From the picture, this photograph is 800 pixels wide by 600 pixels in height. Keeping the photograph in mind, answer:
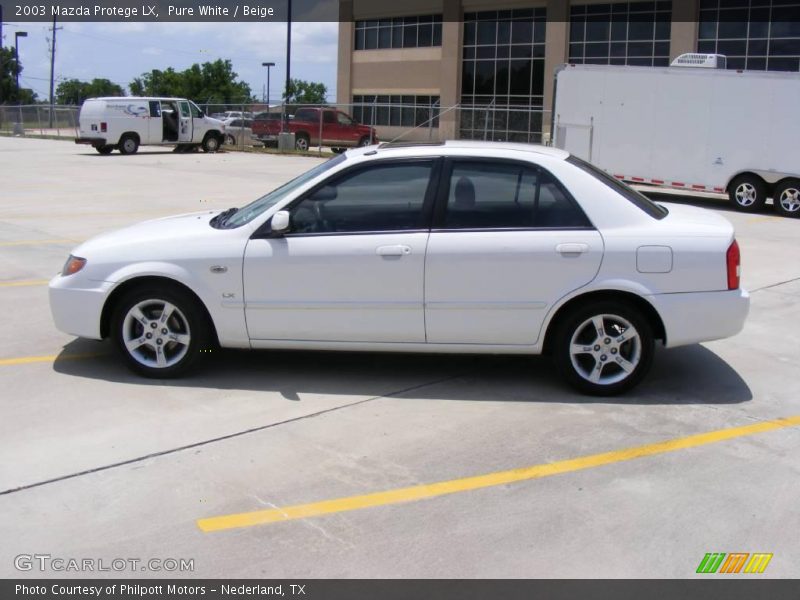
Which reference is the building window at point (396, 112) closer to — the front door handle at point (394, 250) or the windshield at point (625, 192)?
the windshield at point (625, 192)

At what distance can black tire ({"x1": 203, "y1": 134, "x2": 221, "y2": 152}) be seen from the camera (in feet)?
108

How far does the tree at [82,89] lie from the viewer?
325ft

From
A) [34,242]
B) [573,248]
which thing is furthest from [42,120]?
[573,248]

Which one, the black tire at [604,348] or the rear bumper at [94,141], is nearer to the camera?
the black tire at [604,348]

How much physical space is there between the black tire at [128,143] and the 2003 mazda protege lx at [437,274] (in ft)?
87.3

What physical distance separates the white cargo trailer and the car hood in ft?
47.3

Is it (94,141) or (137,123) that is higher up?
(137,123)

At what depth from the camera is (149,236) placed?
605 centimetres

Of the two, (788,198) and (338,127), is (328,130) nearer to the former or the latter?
(338,127)

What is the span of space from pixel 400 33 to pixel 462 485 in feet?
158

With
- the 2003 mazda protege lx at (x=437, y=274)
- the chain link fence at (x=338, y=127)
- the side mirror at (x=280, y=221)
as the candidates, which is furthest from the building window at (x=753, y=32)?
the side mirror at (x=280, y=221)

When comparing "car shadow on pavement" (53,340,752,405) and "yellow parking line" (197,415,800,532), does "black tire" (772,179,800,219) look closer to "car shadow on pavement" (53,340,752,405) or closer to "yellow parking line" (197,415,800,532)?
"car shadow on pavement" (53,340,752,405)
